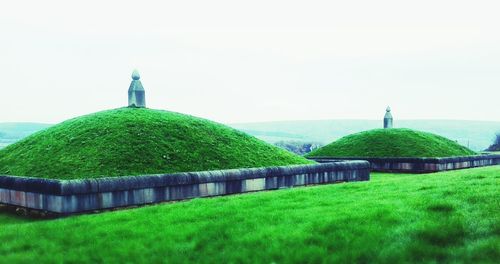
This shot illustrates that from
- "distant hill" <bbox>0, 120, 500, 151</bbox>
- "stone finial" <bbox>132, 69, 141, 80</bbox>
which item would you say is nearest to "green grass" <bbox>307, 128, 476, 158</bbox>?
"stone finial" <bbox>132, 69, 141, 80</bbox>

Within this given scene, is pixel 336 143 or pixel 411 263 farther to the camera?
pixel 336 143

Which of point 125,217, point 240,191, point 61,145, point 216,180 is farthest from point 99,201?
point 61,145

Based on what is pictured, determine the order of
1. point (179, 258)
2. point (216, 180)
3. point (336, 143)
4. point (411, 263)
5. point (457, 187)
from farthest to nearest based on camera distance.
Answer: point (336, 143), point (216, 180), point (457, 187), point (179, 258), point (411, 263)

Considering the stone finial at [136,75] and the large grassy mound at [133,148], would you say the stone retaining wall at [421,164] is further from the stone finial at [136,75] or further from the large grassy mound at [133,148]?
the stone finial at [136,75]

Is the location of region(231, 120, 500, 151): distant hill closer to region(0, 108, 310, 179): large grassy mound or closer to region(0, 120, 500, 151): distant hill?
region(0, 120, 500, 151): distant hill

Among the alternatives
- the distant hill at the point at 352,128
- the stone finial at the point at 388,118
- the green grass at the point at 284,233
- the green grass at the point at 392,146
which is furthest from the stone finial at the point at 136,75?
the distant hill at the point at 352,128

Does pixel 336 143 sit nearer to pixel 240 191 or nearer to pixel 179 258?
pixel 240 191

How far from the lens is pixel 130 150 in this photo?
46.4 ft

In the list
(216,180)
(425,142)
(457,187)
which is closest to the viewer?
(457,187)

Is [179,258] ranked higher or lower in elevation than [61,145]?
lower

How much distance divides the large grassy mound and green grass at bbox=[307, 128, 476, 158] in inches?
435

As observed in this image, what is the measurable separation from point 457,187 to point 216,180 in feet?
19.4

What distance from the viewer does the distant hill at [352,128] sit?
154375mm

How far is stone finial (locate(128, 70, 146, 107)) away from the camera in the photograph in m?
18.4
